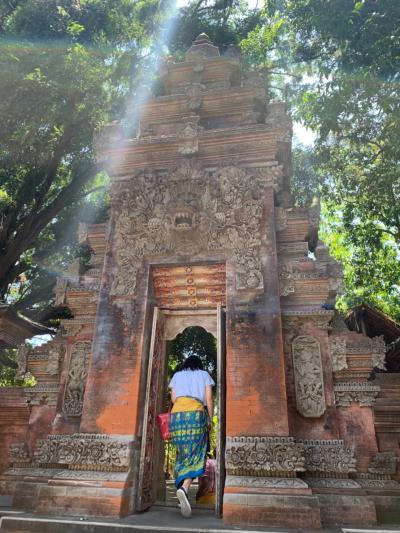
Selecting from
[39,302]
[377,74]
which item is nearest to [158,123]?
[377,74]

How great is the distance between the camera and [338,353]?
6410 millimetres

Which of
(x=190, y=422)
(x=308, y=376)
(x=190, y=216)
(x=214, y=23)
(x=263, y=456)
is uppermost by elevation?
(x=214, y=23)

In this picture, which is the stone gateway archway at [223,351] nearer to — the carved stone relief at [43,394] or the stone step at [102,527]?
the carved stone relief at [43,394]

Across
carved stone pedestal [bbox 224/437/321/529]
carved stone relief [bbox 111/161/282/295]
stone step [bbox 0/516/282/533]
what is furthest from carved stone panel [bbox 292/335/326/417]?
stone step [bbox 0/516/282/533]

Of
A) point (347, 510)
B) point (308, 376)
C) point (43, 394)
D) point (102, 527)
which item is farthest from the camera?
point (43, 394)

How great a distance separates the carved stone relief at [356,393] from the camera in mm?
6160

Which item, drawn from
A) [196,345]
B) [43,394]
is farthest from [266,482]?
[196,345]

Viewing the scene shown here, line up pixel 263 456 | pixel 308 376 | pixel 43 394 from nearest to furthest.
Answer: pixel 263 456 → pixel 308 376 → pixel 43 394

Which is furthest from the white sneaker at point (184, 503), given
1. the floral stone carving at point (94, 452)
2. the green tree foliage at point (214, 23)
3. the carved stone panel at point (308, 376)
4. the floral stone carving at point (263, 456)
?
the green tree foliage at point (214, 23)

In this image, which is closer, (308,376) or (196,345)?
(308,376)

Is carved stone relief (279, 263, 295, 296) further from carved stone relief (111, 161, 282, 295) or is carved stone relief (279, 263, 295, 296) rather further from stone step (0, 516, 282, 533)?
stone step (0, 516, 282, 533)

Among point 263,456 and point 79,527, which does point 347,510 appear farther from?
point 79,527

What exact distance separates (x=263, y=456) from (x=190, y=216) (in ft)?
12.8

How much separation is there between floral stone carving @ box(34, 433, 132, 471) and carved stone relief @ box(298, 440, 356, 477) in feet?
7.97
